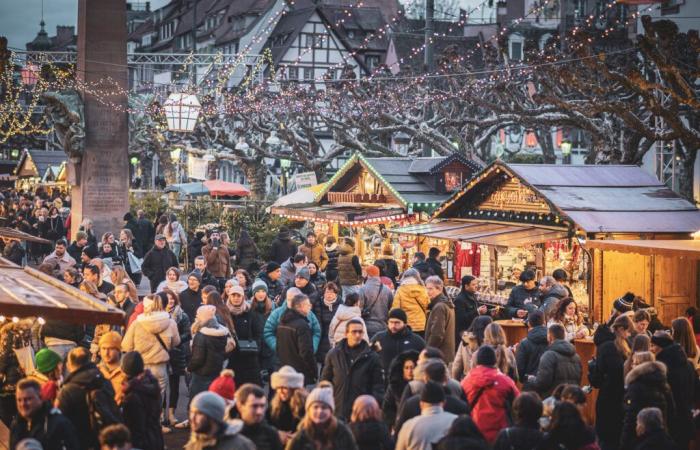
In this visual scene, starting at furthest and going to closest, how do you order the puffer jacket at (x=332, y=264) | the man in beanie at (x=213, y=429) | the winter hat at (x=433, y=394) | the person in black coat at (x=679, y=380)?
the puffer jacket at (x=332, y=264), the person in black coat at (x=679, y=380), the winter hat at (x=433, y=394), the man in beanie at (x=213, y=429)

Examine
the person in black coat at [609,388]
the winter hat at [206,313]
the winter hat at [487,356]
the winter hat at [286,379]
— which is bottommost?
the person in black coat at [609,388]

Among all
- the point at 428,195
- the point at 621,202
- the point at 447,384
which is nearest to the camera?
the point at 447,384

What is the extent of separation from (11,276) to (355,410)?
433 centimetres

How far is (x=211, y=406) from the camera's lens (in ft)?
24.5

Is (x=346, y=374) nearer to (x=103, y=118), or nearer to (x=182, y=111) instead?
(x=182, y=111)

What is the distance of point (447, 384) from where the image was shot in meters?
9.13

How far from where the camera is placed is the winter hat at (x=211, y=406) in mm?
7461

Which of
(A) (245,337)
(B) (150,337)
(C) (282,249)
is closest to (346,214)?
(C) (282,249)

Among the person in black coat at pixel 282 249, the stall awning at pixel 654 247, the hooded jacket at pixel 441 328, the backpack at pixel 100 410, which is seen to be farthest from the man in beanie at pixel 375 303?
the person in black coat at pixel 282 249

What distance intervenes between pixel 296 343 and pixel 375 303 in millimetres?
3015

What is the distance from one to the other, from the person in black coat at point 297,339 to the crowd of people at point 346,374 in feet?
0.05

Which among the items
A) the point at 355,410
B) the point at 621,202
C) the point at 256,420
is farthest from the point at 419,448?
the point at 621,202

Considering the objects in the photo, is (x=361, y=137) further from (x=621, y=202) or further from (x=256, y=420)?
(x=256, y=420)

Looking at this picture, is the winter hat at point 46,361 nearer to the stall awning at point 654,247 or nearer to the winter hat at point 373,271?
the winter hat at point 373,271
